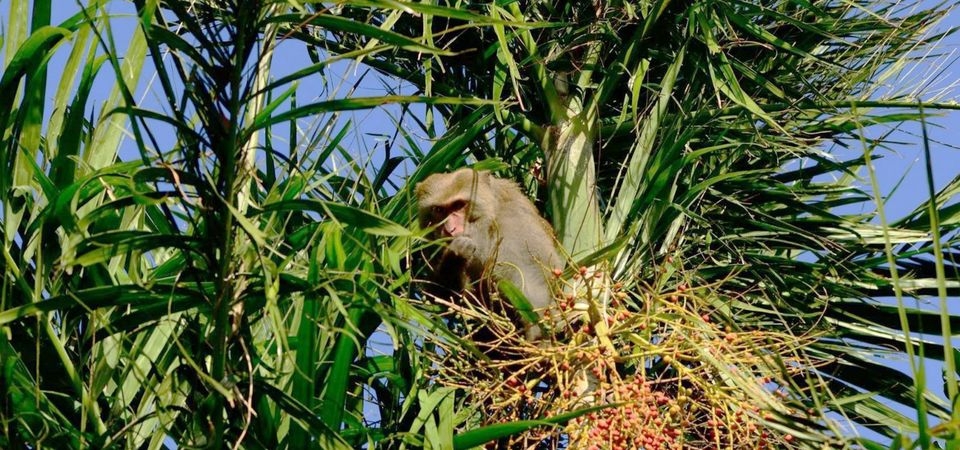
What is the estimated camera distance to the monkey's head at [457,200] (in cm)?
512

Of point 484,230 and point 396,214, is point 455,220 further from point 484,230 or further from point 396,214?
point 396,214

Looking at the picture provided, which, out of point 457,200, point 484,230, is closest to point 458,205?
point 457,200

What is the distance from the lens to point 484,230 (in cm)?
518

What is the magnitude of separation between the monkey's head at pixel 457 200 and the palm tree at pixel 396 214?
A: 16 centimetres

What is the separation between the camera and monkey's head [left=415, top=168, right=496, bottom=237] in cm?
512

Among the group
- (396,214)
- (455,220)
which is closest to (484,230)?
(455,220)

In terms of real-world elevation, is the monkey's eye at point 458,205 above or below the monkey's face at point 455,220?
above

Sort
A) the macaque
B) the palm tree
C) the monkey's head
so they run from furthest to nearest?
the monkey's head
the macaque
the palm tree

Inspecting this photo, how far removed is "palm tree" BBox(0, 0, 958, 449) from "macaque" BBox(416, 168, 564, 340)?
5.9 inches

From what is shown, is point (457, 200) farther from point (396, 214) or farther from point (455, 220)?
point (396, 214)

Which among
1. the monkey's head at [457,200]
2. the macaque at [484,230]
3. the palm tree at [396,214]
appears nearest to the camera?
the palm tree at [396,214]

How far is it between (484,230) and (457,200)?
0.54 feet

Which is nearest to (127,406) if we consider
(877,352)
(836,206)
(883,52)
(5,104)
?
(5,104)

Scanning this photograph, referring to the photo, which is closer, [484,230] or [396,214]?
[396,214]
